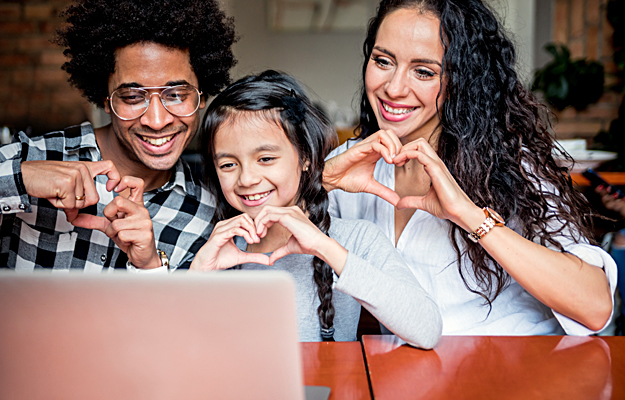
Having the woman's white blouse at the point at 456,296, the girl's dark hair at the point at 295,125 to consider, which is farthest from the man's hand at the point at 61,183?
the woman's white blouse at the point at 456,296

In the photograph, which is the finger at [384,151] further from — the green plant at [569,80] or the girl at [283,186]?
the green plant at [569,80]

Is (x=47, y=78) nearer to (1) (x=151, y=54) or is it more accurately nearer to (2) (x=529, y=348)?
(1) (x=151, y=54)

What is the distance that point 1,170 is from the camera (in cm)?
115

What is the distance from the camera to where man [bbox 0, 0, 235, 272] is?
137 cm

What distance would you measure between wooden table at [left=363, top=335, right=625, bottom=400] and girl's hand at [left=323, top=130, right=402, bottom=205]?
450mm

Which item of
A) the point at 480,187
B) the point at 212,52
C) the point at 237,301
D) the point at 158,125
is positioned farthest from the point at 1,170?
the point at 480,187

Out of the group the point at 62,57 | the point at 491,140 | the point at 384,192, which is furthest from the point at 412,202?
the point at 62,57

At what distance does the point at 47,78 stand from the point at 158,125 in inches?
127

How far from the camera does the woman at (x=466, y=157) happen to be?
1.27m

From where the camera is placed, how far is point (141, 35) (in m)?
1.40

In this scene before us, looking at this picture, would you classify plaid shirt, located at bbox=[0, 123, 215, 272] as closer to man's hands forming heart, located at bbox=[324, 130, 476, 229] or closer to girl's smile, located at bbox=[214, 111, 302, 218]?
girl's smile, located at bbox=[214, 111, 302, 218]

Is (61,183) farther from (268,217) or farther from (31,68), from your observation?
(31,68)

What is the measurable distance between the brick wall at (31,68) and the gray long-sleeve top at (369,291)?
10.6 ft

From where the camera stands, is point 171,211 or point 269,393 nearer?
point 269,393
